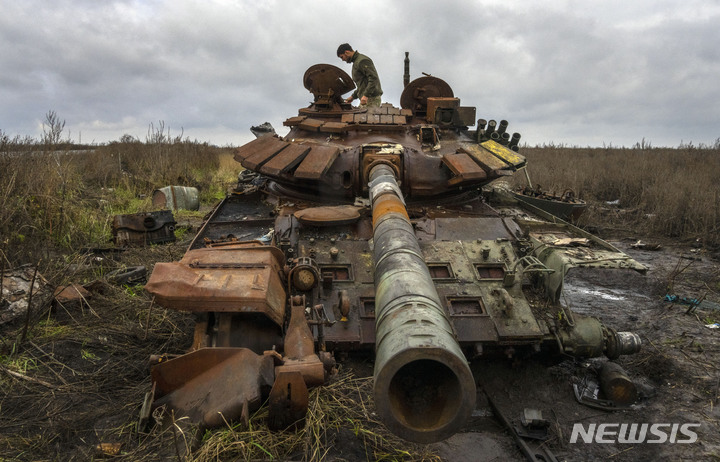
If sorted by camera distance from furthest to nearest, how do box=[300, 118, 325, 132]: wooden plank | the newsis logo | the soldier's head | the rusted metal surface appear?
1. the soldier's head
2. the rusted metal surface
3. box=[300, 118, 325, 132]: wooden plank
4. the newsis logo

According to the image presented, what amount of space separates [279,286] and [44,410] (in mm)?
1706

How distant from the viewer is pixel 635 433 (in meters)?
3.77

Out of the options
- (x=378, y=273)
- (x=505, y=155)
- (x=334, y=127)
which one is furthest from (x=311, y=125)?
(x=378, y=273)

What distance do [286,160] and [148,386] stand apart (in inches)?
107

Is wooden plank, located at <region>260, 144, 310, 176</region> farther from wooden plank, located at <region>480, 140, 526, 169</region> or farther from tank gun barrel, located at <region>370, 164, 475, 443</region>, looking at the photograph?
tank gun barrel, located at <region>370, 164, 475, 443</region>

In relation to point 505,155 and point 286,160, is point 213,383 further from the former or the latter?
point 505,155

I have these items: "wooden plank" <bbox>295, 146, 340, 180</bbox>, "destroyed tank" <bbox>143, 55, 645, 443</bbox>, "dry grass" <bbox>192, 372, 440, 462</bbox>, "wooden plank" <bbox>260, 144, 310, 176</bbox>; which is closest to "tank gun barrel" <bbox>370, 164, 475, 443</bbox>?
"destroyed tank" <bbox>143, 55, 645, 443</bbox>

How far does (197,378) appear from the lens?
3.12 metres

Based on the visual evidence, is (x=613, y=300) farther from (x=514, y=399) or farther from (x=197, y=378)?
(x=197, y=378)

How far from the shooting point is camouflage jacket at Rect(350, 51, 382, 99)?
24.7 ft

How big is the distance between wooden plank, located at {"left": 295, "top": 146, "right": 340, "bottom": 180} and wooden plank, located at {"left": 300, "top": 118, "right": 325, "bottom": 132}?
2.13 ft

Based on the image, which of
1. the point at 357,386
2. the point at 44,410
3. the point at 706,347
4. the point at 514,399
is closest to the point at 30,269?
the point at 44,410

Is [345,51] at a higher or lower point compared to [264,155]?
higher

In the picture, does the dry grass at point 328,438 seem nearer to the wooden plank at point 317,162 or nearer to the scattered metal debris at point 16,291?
the wooden plank at point 317,162
